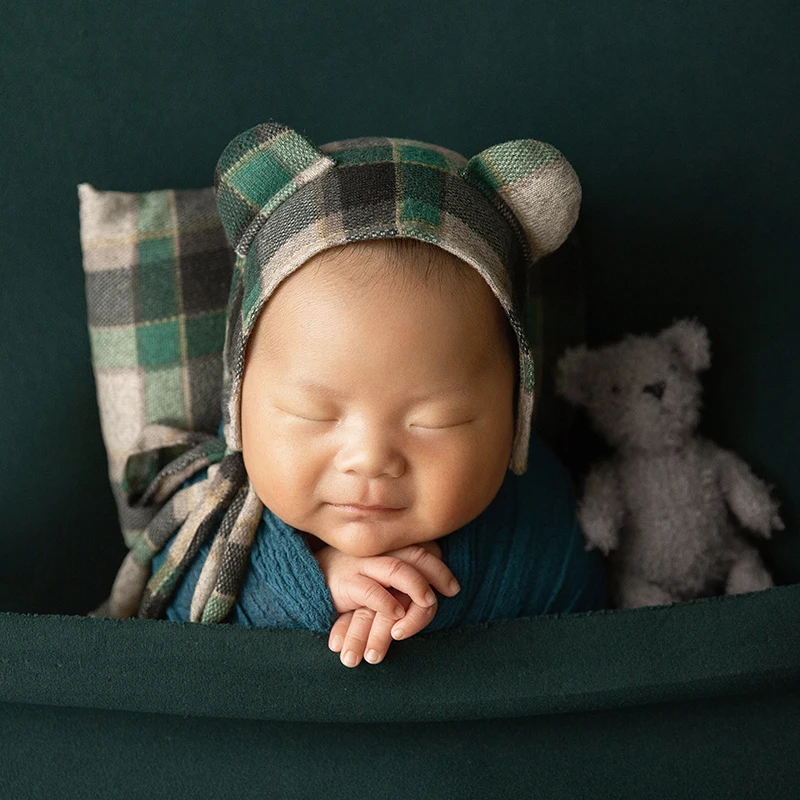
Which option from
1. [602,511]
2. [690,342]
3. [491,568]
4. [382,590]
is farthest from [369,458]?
[690,342]

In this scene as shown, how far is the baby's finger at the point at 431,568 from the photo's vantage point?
3.25 ft

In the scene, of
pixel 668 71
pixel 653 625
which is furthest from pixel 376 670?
pixel 668 71

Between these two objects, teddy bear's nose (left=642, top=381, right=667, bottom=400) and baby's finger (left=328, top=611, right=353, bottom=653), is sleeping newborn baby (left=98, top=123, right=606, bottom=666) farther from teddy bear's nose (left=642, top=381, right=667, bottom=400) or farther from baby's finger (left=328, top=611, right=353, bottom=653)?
teddy bear's nose (left=642, top=381, right=667, bottom=400)

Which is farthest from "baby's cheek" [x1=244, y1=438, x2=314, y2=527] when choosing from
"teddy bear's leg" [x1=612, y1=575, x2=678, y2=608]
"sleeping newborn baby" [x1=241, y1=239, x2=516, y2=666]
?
"teddy bear's leg" [x1=612, y1=575, x2=678, y2=608]

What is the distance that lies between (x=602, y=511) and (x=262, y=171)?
588 millimetres

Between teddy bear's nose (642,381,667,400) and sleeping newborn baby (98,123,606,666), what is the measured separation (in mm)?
242

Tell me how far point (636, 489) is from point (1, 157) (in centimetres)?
90

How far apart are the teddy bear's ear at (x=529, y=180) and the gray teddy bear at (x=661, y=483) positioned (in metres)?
0.29

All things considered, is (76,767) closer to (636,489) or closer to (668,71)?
(636,489)

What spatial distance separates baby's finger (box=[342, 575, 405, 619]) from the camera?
36.6 inches

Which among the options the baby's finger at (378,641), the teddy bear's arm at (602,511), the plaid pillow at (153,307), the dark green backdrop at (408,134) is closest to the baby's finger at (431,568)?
the baby's finger at (378,641)

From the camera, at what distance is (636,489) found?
4.00ft

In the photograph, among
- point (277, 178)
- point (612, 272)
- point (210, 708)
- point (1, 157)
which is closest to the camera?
point (210, 708)

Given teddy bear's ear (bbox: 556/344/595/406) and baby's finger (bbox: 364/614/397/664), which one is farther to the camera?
teddy bear's ear (bbox: 556/344/595/406)
